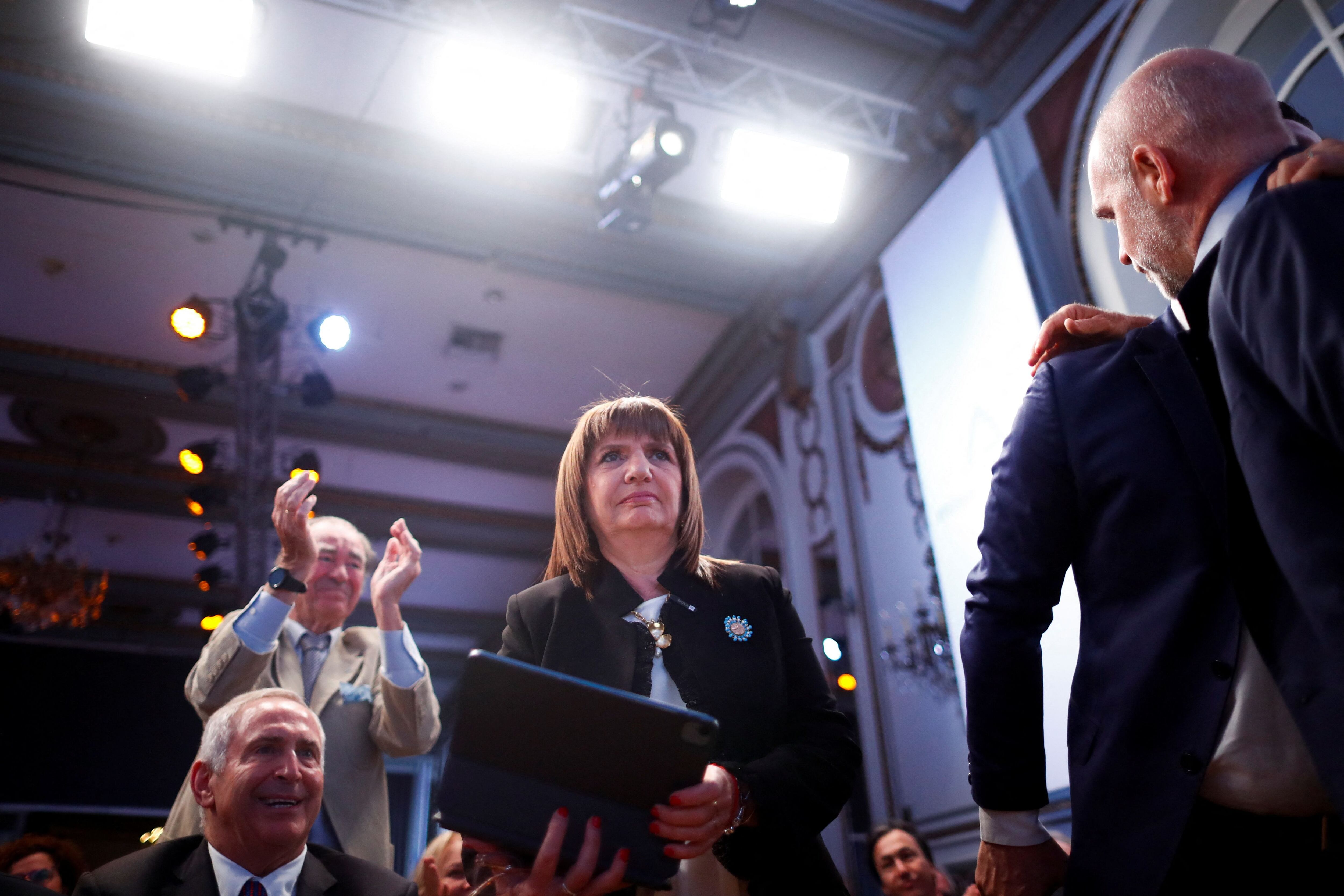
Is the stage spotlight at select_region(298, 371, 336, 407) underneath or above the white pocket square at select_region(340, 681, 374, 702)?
above

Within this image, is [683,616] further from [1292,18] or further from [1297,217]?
[1292,18]

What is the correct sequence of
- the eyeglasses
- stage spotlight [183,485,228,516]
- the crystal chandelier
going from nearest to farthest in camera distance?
the eyeglasses, stage spotlight [183,485,228,516], the crystal chandelier

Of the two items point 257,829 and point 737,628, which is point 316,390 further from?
point 737,628

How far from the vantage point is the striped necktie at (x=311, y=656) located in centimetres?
253

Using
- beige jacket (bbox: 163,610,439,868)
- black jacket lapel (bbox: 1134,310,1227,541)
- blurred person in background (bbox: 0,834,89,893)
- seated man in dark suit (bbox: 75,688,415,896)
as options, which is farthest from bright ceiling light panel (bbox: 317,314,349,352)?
black jacket lapel (bbox: 1134,310,1227,541)

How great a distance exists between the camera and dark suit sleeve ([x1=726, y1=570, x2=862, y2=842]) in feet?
4.26

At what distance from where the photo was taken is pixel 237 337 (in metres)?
7.02

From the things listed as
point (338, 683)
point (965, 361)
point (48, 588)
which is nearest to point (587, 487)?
point (338, 683)

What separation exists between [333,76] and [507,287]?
6.42 feet

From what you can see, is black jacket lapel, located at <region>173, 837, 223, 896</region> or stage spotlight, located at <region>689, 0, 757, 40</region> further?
stage spotlight, located at <region>689, 0, 757, 40</region>

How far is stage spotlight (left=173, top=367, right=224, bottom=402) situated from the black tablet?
655cm

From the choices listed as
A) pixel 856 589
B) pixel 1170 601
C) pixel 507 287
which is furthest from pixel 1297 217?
pixel 507 287

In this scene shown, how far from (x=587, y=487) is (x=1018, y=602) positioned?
82 cm

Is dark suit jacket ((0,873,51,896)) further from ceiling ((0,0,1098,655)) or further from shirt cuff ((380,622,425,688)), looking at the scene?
ceiling ((0,0,1098,655))
